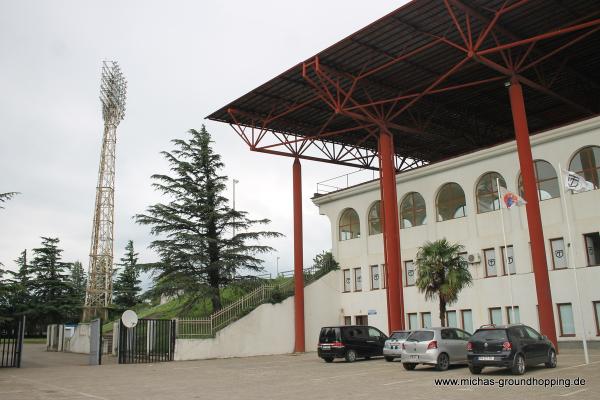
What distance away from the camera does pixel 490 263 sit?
96.1 ft

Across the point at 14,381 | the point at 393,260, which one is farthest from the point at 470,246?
the point at 14,381

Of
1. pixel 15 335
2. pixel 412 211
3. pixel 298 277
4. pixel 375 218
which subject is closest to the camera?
pixel 15 335

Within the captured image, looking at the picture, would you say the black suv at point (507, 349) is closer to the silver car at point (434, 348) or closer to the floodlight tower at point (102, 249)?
the silver car at point (434, 348)

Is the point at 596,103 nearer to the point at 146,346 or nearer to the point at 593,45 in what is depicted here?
the point at 593,45

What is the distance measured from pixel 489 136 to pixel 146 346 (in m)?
28.4

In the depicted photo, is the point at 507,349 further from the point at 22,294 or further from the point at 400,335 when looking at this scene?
the point at 22,294

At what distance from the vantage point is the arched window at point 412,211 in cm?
3344

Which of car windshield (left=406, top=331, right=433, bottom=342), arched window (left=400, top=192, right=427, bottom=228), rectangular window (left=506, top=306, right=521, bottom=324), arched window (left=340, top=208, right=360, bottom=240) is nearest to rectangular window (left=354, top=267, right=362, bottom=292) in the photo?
arched window (left=340, top=208, right=360, bottom=240)

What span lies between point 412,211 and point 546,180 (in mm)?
8493

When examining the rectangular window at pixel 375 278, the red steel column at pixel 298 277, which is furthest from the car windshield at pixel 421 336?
the rectangular window at pixel 375 278

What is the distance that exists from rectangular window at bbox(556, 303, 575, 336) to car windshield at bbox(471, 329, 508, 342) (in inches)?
447

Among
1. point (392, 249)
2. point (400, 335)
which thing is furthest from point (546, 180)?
point (400, 335)

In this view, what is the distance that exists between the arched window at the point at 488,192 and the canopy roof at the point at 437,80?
4.98m

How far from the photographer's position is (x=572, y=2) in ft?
79.4
